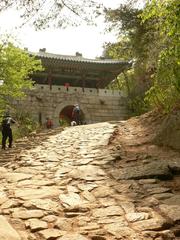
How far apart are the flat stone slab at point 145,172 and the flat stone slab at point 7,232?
2.47m

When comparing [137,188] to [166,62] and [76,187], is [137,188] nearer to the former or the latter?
[76,187]

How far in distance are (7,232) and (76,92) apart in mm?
23498

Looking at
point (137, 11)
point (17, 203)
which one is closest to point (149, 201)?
point (17, 203)

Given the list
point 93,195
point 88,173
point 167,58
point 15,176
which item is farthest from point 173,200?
point 167,58

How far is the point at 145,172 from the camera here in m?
6.00

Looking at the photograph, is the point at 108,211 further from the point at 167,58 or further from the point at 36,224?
the point at 167,58

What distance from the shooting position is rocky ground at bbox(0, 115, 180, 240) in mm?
3805

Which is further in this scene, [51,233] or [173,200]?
[173,200]

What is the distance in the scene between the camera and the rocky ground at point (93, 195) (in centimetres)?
380

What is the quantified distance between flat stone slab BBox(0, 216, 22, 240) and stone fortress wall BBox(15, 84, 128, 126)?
840 inches

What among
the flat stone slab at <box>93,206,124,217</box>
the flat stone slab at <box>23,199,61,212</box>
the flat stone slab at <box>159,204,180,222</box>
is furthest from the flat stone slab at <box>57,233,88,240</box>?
the flat stone slab at <box>159,204,180,222</box>

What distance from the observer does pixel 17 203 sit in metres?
4.72

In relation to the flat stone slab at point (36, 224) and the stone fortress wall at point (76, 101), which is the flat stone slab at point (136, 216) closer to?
the flat stone slab at point (36, 224)

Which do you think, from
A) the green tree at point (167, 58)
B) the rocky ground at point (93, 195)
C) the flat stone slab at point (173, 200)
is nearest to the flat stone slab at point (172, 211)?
the rocky ground at point (93, 195)
